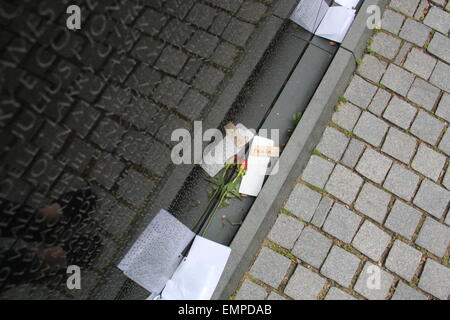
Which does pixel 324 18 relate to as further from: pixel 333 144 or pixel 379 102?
pixel 333 144

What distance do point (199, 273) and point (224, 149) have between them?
0.97 metres

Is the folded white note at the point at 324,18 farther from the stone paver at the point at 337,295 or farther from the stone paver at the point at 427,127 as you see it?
the stone paver at the point at 337,295

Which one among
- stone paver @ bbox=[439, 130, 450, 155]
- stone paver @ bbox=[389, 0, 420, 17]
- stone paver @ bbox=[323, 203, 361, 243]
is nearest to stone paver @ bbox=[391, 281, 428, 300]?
stone paver @ bbox=[323, 203, 361, 243]

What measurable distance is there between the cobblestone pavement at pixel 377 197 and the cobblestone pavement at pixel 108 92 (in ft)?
3.35

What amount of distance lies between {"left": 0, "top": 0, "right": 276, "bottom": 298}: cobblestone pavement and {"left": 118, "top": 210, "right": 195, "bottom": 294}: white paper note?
106 mm

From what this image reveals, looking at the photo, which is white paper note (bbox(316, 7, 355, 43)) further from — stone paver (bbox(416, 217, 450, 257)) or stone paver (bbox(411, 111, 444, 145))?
stone paver (bbox(416, 217, 450, 257))

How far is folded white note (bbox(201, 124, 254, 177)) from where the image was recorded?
322 cm

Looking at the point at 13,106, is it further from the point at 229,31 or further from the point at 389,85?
the point at 389,85

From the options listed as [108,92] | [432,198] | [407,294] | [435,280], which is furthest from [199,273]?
[432,198]

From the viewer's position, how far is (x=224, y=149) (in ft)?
10.8

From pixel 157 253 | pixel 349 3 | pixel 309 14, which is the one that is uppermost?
pixel 349 3

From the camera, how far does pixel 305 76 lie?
140 inches

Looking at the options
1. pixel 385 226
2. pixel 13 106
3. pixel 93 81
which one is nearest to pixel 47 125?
pixel 13 106

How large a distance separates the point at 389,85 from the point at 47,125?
284 centimetres
